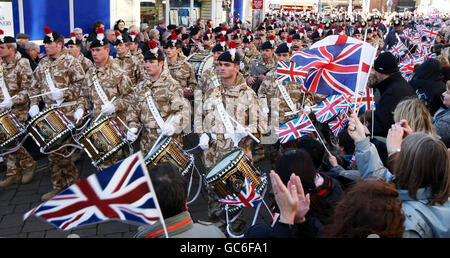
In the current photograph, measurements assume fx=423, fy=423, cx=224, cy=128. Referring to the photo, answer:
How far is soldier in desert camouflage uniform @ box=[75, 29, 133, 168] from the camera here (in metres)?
5.87

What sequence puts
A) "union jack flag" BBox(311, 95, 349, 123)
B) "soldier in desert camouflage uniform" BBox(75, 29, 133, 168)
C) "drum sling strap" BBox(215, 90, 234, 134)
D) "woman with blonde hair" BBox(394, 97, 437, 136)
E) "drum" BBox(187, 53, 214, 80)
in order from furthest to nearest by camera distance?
"drum" BBox(187, 53, 214, 80), "soldier in desert camouflage uniform" BBox(75, 29, 133, 168), "union jack flag" BBox(311, 95, 349, 123), "drum sling strap" BBox(215, 90, 234, 134), "woman with blonde hair" BBox(394, 97, 437, 136)

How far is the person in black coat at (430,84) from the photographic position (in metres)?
5.93

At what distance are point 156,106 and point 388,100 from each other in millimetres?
2839

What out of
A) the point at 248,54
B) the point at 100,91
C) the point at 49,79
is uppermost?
the point at 248,54

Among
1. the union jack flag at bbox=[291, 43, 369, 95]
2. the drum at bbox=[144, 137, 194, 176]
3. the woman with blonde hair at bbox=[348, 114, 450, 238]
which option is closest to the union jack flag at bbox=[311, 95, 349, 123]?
the union jack flag at bbox=[291, 43, 369, 95]

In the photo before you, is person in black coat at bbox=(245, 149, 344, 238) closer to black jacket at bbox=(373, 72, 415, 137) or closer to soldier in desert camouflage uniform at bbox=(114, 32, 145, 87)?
black jacket at bbox=(373, 72, 415, 137)

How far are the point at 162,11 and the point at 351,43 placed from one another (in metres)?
17.2

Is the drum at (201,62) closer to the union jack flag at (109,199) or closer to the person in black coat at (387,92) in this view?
the person in black coat at (387,92)

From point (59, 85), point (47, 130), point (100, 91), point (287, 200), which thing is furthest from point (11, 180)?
point (287, 200)

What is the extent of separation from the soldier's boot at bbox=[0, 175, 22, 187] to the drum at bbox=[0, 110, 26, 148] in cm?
80

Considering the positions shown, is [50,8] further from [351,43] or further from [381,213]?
[381,213]

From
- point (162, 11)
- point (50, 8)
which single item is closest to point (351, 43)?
point (50, 8)

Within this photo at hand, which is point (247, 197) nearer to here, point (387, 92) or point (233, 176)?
point (233, 176)

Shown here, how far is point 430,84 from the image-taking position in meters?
6.08
